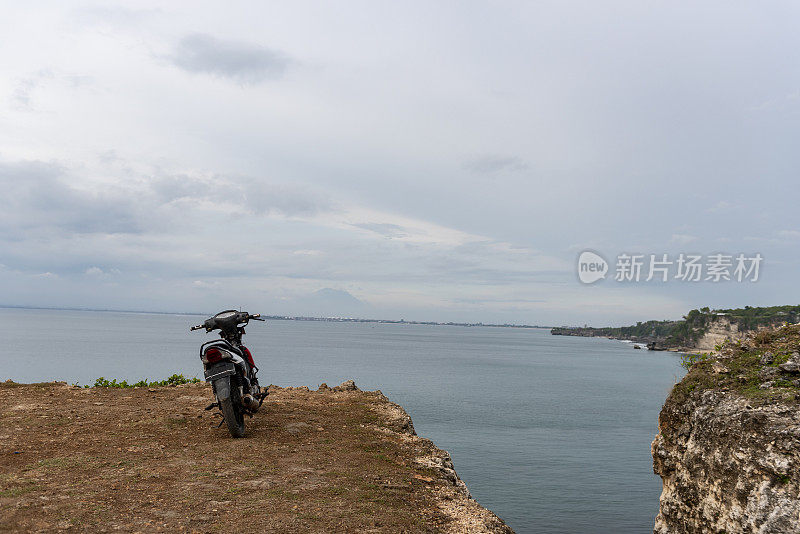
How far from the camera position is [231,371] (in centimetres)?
947

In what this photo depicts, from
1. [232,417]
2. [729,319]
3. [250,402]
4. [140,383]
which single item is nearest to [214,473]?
[232,417]

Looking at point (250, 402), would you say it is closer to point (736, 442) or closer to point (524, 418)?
point (736, 442)

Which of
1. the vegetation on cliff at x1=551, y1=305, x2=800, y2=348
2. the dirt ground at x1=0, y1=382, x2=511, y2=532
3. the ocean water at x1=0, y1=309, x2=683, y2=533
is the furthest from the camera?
the vegetation on cliff at x1=551, y1=305, x2=800, y2=348

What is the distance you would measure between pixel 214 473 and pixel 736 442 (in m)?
7.58

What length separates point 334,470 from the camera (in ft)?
25.9

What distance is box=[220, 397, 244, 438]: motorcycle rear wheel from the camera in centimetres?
930

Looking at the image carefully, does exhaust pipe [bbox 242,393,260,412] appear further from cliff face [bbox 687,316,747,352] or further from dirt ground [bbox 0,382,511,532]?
cliff face [bbox 687,316,747,352]

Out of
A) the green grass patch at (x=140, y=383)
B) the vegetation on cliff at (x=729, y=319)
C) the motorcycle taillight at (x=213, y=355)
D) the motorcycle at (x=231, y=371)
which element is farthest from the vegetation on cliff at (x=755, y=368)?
the vegetation on cliff at (x=729, y=319)

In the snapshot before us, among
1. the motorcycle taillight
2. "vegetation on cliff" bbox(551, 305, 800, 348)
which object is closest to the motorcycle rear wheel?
the motorcycle taillight

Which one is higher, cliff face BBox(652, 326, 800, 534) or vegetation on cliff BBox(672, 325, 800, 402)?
vegetation on cliff BBox(672, 325, 800, 402)

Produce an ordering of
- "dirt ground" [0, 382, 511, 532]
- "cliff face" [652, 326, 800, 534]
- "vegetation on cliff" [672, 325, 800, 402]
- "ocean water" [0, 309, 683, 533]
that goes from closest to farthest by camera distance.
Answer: "dirt ground" [0, 382, 511, 532] < "cliff face" [652, 326, 800, 534] < "vegetation on cliff" [672, 325, 800, 402] < "ocean water" [0, 309, 683, 533]

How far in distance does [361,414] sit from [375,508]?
601 cm

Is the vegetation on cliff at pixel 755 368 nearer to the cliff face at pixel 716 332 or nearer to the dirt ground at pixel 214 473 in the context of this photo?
the dirt ground at pixel 214 473

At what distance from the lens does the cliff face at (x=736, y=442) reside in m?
6.61
